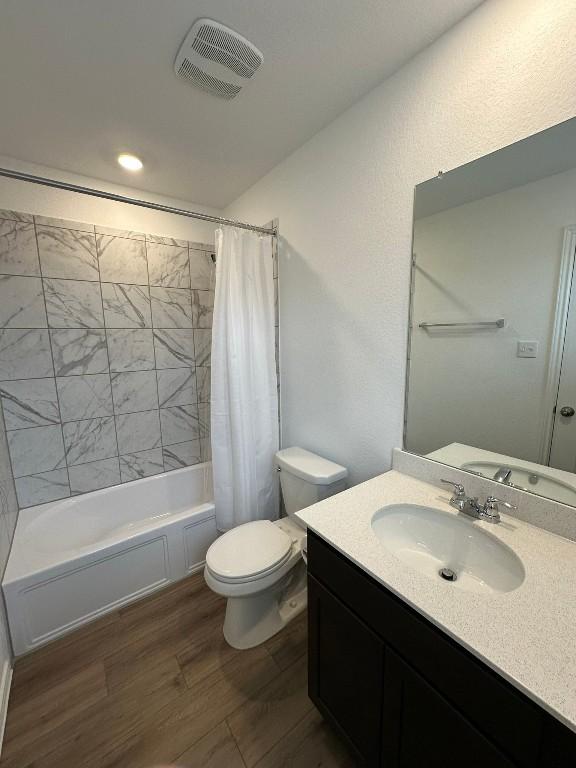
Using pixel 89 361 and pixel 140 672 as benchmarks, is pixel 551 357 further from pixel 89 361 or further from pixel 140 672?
pixel 89 361

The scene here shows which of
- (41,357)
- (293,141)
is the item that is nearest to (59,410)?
(41,357)

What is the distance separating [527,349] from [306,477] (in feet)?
3.49

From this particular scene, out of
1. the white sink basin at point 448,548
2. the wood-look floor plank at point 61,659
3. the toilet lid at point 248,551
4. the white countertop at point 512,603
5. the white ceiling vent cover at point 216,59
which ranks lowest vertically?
the wood-look floor plank at point 61,659

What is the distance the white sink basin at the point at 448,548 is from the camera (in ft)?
2.95

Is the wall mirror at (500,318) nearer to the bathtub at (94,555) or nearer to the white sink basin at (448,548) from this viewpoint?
the white sink basin at (448,548)

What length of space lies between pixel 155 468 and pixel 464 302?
234 cm

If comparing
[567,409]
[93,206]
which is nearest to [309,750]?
[567,409]

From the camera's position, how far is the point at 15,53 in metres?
1.11

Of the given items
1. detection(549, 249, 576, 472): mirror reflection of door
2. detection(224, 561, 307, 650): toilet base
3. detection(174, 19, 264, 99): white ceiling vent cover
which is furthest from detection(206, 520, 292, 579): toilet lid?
detection(174, 19, 264, 99): white ceiling vent cover

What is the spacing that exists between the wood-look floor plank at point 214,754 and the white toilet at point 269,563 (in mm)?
343

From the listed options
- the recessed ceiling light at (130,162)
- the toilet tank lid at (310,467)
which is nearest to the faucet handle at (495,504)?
the toilet tank lid at (310,467)

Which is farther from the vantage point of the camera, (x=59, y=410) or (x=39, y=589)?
(x=59, y=410)

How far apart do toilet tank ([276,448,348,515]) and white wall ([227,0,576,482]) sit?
90mm

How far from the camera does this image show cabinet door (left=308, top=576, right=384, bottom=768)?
0.86 metres
